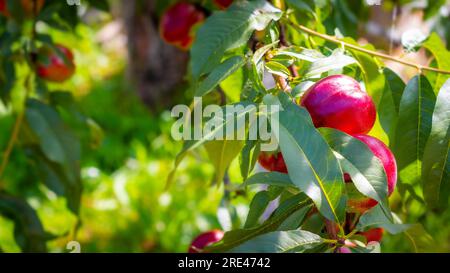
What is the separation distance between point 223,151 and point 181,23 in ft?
2.13

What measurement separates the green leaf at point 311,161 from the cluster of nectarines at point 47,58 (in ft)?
2.12

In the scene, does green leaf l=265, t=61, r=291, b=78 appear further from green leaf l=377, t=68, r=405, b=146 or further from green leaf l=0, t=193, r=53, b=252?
green leaf l=0, t=193, r=53, b=252

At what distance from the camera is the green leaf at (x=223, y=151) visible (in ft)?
2.00

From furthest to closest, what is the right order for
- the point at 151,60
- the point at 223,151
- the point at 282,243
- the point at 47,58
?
the point at 151,60, the point at 47,58, the point at 223,151, the point at 282,243

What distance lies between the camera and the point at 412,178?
2.38 ft

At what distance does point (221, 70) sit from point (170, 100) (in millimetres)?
2674

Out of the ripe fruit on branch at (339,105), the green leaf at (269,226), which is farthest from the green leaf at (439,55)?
the green leaf at (269,226)

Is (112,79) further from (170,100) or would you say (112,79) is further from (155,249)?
(155,249)

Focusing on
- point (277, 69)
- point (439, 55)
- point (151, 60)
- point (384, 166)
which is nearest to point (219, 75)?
point (277, 69)

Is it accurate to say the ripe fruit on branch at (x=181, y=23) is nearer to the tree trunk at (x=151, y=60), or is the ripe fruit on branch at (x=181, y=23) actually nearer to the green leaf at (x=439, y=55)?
the green leaf at (x=439, y=55)

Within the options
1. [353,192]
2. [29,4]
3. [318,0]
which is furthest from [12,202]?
[353,192]

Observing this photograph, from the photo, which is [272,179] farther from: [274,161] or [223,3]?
[223,3]

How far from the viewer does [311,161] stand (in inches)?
20.6

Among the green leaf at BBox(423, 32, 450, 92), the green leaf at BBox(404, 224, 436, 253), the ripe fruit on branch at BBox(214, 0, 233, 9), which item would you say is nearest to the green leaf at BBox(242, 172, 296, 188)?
the green leaf at BBox(404, 224, 436, 253)
